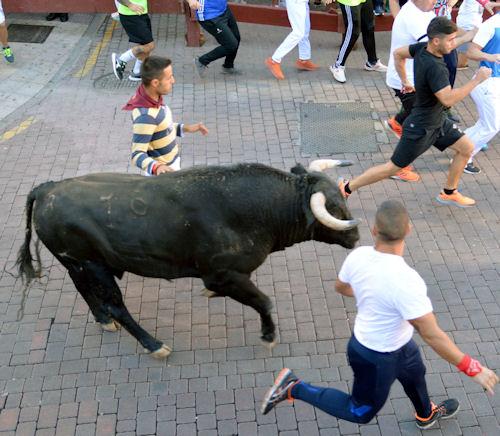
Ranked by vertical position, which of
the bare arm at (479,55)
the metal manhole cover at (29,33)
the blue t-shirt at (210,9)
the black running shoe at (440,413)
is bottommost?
the metal manhole cover at (29,33)

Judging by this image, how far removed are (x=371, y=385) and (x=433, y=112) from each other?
3181mm

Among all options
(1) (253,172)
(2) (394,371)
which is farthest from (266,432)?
(1) (253,172)

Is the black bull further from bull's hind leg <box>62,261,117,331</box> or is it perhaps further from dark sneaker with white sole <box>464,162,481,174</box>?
dark sneaker with white sole <box>464,162,481,174</box>

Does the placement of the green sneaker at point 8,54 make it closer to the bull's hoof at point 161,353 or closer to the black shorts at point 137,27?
the black shorts at point 137,27

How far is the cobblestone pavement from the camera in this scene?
437 cm

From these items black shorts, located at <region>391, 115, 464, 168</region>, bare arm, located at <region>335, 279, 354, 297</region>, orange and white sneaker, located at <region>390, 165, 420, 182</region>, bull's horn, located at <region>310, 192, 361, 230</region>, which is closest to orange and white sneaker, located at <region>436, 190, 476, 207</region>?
orange and white sneaker, located at <region>390, 165, 420, 182</region>

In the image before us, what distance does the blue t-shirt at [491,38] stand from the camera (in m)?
6.36

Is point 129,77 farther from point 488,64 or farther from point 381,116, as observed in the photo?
point 488,64

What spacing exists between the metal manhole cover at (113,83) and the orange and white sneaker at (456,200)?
5097mm

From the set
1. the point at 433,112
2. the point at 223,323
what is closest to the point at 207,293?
the point at 223,323

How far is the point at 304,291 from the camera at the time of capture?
17.9ft

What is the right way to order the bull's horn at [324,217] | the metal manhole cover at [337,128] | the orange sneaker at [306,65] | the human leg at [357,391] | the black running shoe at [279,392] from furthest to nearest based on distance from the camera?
the orange sneaker at [306,65]
the metal manhole cover at [337,128]
the black running shoe at [279,392]
the bull's horn at [324,217]
the human leg at [357,391]

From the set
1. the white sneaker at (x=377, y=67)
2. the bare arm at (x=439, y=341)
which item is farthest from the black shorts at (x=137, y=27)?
the bare arm at (x=439, y=341)

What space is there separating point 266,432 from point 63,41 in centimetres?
866
